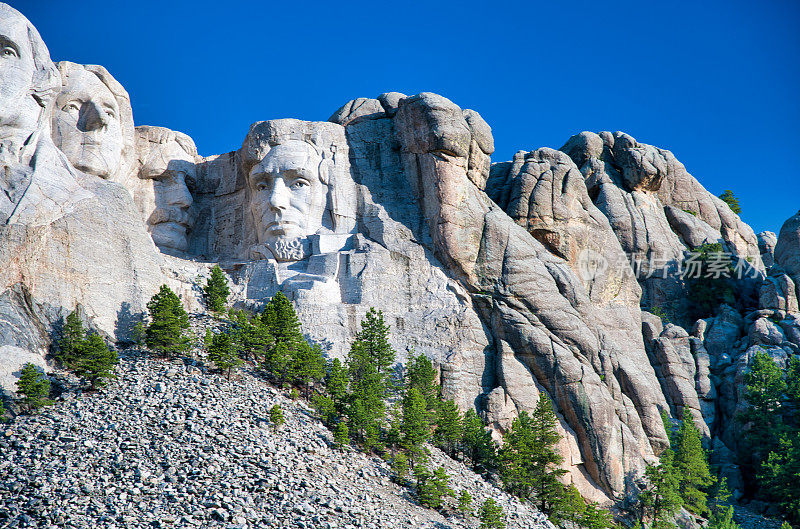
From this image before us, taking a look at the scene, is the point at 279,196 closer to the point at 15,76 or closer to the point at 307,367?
the point at 307,367

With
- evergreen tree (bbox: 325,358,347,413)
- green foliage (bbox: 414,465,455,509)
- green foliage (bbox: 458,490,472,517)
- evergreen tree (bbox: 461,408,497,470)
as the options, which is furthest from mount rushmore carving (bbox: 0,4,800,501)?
green foliage (bbox: 458,490,472,517)

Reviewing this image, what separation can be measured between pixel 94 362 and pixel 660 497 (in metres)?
27.2

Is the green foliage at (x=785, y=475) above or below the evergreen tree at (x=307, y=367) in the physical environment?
below

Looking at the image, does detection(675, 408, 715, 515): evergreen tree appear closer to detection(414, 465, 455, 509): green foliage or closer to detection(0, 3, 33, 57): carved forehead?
detection(414, 465, 455, 509): green foliage

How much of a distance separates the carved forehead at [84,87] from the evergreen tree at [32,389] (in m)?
18.7

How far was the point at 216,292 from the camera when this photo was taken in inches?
1695

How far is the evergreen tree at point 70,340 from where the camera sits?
35.0 metres

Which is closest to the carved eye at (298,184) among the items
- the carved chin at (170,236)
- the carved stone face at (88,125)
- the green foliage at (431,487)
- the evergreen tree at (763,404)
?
the carved chin at (170,236)

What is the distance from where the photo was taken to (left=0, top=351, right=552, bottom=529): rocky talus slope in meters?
27.6

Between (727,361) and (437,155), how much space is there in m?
21.7

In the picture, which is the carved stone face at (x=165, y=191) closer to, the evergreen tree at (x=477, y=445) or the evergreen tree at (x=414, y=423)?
the evergreen tree at (x=414, y=423)

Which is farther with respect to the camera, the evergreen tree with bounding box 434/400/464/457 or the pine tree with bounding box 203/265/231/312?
the pine tree with bounding box 203/265/231/312

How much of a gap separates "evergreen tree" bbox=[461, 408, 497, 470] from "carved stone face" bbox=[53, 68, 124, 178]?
22843mm

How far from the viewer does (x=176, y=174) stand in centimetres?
5162
